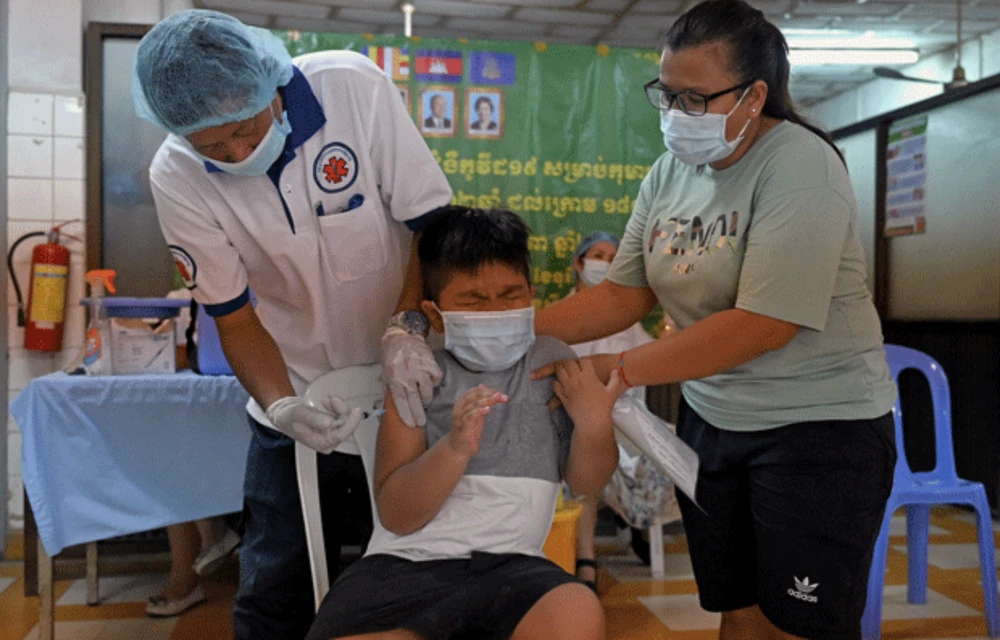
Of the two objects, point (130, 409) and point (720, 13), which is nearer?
point (720, 13)

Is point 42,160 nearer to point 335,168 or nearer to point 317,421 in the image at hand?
point 335,168

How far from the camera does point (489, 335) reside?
1.34 meters

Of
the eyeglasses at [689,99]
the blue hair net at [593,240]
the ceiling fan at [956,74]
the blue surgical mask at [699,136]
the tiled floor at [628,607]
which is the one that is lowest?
the tiled floor at [628,607]

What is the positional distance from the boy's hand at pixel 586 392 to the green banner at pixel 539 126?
2.27m

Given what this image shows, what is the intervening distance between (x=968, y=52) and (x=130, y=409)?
233 inches

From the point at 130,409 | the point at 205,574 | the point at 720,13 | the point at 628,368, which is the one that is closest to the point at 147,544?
the point at 205,574

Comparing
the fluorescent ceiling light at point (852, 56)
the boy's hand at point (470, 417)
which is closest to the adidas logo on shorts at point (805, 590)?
the boy's hand at point (470, 417)

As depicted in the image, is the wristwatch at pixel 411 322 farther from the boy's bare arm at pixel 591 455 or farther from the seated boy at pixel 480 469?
the boy's bare arm at pixel 591 455

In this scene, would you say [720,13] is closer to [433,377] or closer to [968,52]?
[433,377]

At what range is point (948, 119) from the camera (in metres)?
4.68

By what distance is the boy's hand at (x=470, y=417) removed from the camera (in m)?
1.25

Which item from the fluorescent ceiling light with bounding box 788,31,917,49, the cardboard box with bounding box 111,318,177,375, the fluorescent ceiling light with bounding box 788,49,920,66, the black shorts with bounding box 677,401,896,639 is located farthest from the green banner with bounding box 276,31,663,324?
the fluorescent ceiling light with bounding box 788,49,920,66

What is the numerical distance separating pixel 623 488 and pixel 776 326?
2.08m

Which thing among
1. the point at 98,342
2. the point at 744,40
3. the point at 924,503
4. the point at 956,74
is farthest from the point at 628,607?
the point at 956,74
